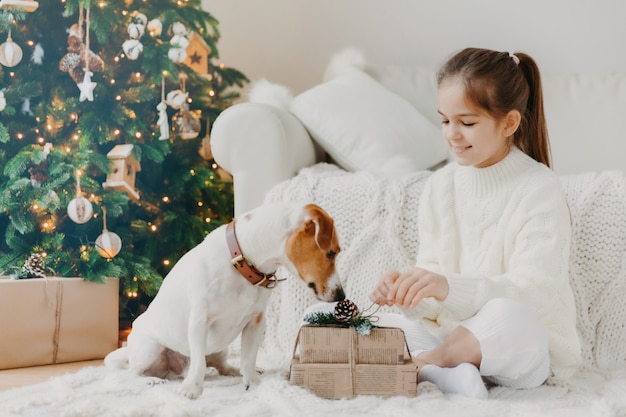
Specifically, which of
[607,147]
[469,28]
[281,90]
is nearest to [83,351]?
[281,90]

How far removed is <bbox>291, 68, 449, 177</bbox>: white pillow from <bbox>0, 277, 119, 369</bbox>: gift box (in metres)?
0.73

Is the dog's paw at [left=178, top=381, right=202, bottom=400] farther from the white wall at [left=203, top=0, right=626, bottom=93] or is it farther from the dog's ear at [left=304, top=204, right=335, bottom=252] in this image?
the white wall at [left=203, top=0, right=626, bottom=93]

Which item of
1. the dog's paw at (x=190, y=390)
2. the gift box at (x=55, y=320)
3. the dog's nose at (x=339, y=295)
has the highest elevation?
the dog's nose at (x=339, y=295)

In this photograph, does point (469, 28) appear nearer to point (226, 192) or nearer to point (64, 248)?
point (226, 192)

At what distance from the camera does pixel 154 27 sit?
2184mm

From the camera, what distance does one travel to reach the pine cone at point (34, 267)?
194cm

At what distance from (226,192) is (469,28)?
116cm

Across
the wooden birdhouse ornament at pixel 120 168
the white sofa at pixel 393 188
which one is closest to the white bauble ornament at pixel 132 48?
the wooden birdhouse ornament at pixel 120 168

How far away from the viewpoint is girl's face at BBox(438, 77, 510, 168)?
1.40 m

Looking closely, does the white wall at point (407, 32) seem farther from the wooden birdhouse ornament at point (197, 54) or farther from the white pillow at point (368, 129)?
the white pillow at point (368, 129)

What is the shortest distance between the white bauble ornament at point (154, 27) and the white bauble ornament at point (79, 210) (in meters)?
0.56

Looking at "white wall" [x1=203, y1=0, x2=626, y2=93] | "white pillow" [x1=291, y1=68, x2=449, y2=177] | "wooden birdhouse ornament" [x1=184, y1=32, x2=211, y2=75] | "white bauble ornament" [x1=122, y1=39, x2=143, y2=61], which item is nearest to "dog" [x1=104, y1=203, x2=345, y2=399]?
"white pillow" [x1=291, y1=68, x2=449, y2=177]

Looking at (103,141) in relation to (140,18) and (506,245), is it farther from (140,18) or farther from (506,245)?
(506,245)

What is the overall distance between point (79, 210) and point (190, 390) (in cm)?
88
